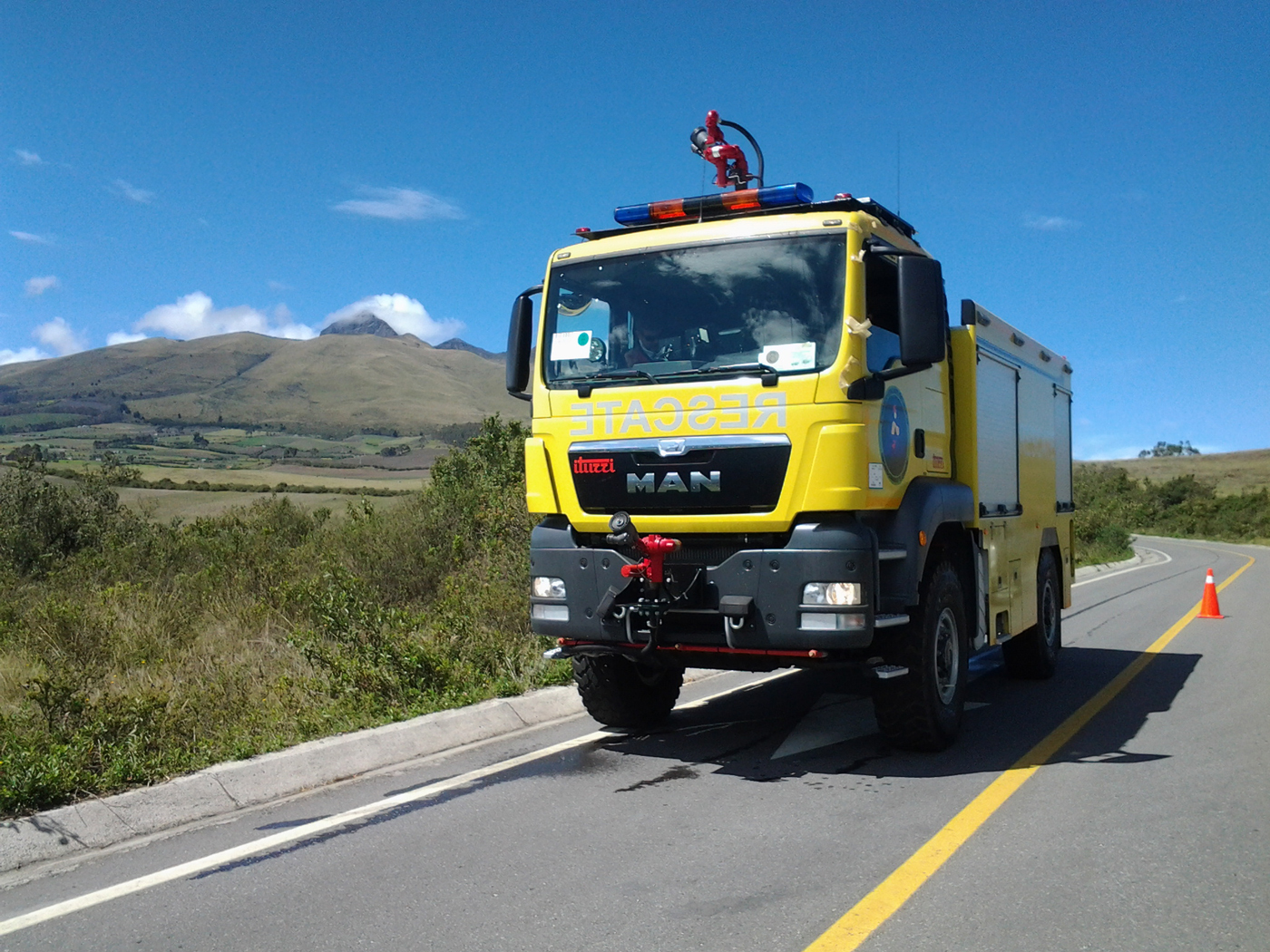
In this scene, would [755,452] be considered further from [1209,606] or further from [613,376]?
[1209,606]

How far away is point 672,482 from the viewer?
6191mm

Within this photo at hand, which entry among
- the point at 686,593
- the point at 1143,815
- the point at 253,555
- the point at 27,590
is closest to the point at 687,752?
the point at 686,593

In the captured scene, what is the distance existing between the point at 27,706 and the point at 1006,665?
7.96 m

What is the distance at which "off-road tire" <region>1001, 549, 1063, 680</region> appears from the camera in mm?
9523

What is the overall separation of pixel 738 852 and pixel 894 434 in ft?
8.71

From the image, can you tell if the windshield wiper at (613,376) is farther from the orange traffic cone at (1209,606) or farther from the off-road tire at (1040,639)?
the orange traffic cone at (1209,606)

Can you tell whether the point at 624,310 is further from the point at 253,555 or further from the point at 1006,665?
the point at 253,555

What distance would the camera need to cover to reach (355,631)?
825 centimetres

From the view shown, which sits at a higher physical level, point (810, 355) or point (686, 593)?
point (810, 355)

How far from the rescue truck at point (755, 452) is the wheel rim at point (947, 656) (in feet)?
0.05

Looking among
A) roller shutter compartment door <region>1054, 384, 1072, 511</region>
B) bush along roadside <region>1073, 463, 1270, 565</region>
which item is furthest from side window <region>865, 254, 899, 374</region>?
bush along roadside <region>1073, 463, 1270, 565</region>

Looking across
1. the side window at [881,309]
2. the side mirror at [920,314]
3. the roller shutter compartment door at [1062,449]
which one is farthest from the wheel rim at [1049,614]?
the side mirror at [920,314]

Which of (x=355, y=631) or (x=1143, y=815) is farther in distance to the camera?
(x=355, y=631)

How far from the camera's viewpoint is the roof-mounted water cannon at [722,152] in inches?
348
